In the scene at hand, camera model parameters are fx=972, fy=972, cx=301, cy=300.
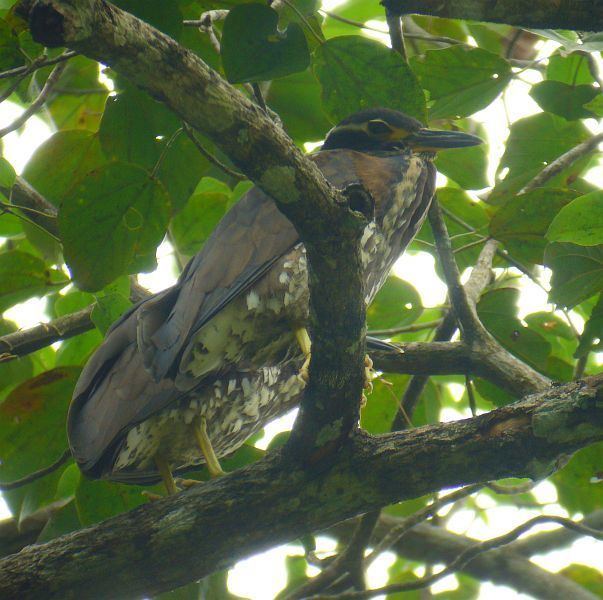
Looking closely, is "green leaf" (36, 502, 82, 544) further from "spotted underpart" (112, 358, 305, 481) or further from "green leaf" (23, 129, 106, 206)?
"green leaf" (23, 129, 106, 206)

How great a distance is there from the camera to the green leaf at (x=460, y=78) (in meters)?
3.51

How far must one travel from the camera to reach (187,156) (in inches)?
137

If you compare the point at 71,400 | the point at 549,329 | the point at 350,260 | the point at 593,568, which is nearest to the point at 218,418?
the point at 71,400

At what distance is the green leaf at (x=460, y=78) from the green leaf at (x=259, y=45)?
865 millimetres

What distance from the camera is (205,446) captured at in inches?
132

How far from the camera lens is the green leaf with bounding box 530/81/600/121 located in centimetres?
354

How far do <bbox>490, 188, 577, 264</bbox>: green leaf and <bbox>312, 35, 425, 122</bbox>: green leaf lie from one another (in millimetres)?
506

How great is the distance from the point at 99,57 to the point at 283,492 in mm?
1338

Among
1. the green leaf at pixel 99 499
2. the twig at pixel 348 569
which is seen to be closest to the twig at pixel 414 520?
the twig at pixel 348 569

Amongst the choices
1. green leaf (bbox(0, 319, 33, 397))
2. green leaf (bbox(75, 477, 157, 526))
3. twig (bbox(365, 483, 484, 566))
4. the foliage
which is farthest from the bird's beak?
green leaf (bbox(0, 319, 33, 397))

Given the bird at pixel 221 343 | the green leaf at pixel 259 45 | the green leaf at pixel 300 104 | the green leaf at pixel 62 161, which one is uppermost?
the green leaf at pixel 62 161

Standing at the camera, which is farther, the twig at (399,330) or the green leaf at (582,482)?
the twig at (399,330)

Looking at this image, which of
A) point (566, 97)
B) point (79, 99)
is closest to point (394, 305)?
point (566, 97)

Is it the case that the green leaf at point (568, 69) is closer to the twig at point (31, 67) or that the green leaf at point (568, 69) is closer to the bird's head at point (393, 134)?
the bird's head at point (393, 134)
